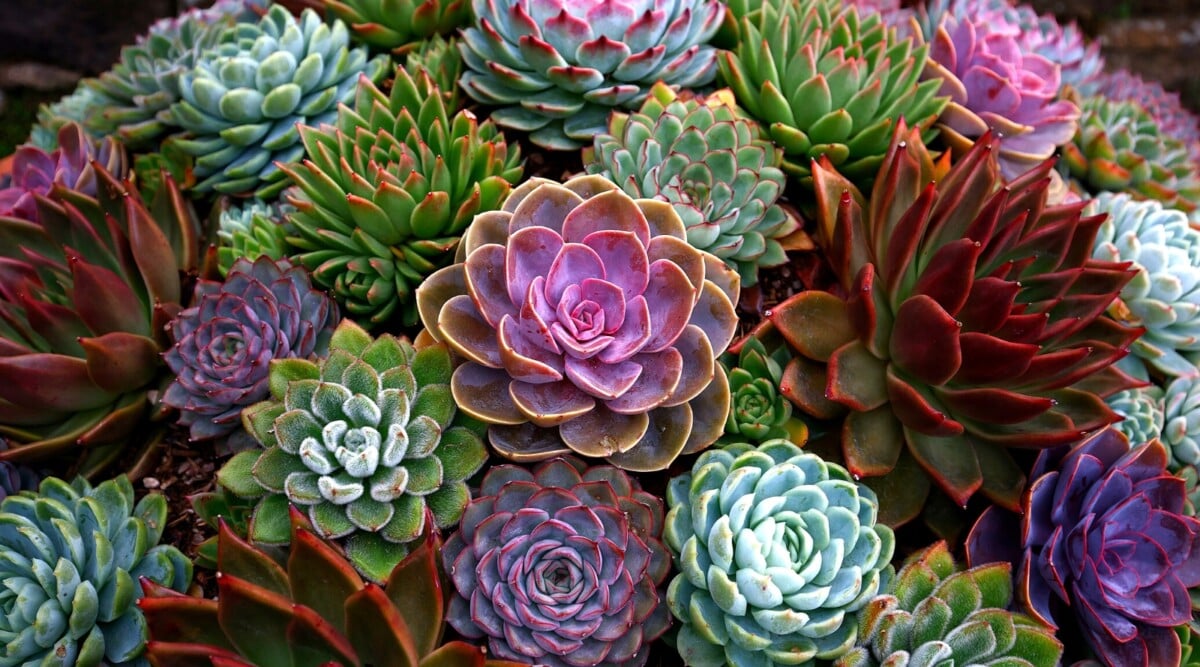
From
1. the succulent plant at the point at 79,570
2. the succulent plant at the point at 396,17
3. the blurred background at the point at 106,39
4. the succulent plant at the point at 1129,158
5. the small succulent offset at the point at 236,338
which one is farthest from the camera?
the blurred background at the point at 106,39

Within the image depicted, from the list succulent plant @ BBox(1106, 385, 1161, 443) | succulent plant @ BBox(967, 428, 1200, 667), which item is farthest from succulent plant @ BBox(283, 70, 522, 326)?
succulent plant @ BBox(1106, 385, 1161, 443)

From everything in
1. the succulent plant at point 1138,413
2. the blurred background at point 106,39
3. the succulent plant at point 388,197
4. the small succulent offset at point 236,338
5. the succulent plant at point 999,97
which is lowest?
the blurred background at point 106,39

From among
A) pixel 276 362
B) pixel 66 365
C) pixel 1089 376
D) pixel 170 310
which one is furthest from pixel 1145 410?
pixel 66 365

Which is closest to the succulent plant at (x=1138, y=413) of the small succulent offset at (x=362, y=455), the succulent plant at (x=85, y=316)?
the small succulent offset at (x=362, y=455)

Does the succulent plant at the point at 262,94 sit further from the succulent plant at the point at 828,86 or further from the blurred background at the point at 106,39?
the blurred background at the point at 106,39

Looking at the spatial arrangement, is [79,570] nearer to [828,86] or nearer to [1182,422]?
[828,86]

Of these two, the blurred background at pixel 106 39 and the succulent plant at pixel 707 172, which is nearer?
the succulent plant at pixel 707 172

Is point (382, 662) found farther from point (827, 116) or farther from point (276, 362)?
point (827, 116)
